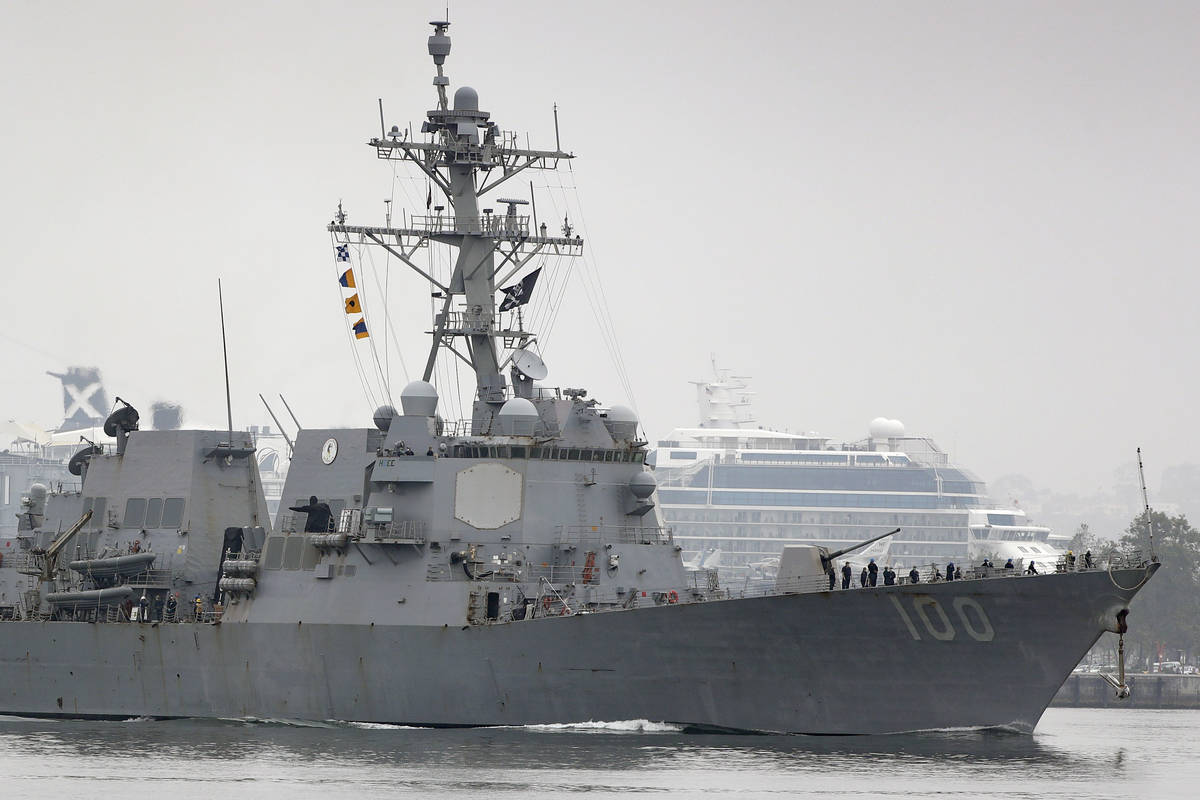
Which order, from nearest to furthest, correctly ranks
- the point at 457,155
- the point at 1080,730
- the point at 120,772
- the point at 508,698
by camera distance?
the point at 120,772, the point at 508,698, the point at 457,155, the point at 1080,730

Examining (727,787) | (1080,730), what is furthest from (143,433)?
(1080,730)

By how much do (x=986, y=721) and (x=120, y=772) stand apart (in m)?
12.4

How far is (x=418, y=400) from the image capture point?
99.6ft

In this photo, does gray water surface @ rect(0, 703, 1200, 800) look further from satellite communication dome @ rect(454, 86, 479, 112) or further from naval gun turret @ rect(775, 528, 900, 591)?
satellite communication dome @ rect(454, 86, 479, 112)

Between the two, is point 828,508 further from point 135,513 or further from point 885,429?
point 135,513

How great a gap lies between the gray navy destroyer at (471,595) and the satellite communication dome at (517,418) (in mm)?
37

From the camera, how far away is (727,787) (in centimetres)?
2369

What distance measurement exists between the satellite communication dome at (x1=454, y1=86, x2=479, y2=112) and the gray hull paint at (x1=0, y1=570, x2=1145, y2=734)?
30.6 ft

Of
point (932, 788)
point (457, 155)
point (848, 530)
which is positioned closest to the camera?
point (932, 788)

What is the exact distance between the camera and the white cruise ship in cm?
9869

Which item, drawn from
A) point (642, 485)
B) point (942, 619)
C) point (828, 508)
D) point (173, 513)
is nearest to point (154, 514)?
point (173, 513)

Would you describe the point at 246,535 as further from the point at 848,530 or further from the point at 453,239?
the point at 848,530

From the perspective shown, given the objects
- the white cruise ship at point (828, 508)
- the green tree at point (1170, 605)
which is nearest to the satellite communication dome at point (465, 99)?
the green tree at point (1170, 605)

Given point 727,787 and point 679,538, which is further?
point 679,538
